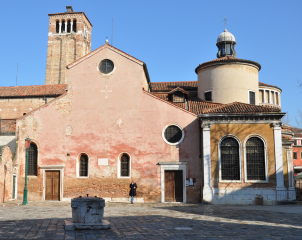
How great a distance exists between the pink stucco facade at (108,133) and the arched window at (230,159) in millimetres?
1605

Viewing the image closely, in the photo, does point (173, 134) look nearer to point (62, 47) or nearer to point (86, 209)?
point (86, 209)

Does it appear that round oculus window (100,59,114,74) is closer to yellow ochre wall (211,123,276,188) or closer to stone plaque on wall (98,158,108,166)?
stone plaque on wall (98,158,108,166)

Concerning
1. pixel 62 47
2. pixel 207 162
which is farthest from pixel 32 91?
pixel 62 47

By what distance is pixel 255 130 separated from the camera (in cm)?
2016

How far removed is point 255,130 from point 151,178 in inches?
285

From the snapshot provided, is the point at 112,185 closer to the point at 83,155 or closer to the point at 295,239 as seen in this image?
the point at 83,155

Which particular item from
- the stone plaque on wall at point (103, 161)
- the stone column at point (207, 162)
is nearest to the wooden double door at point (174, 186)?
the stone column at point (207, 162)

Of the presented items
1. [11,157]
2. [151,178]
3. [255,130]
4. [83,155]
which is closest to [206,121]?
[255,130]

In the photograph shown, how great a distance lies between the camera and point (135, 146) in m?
21.4

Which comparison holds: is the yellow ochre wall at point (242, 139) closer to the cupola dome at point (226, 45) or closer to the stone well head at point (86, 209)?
the cupola dome at point (226, 45)

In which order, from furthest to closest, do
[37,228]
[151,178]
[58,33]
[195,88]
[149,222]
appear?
[58,33], [195,88], [151,178], [149,222], [37,228]

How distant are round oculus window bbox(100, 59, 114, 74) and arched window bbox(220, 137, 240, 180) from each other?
29.9ft

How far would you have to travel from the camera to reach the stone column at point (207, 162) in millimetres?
19531

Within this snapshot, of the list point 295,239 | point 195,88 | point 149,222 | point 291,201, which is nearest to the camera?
point 295,239
